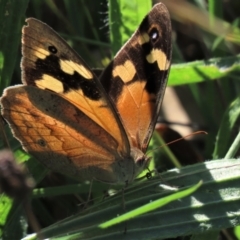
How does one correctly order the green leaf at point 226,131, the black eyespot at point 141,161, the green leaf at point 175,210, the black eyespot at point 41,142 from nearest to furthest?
the green leaf at point 175,210
the black eyespot at point 41,142
the black eyespot at point 141,161
the green leaf at point 226,131

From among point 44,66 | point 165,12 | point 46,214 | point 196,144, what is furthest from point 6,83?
point 196,144

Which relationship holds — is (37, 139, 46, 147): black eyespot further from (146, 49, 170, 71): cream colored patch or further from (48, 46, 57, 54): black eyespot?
(146, 49, 170, 71): cream colored patch

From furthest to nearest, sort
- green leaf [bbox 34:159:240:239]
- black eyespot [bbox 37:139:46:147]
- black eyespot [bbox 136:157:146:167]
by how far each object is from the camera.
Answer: black eyespot [bbox 136:157:146:167]
black eyespot [bbox 37:139:46:147]
green leaf [bbox 34:159:240:239]

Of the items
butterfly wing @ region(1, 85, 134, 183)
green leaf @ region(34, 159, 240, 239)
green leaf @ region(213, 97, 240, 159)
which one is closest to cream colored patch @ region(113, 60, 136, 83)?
butterfly wing @ region(1, 85, 134, 183)

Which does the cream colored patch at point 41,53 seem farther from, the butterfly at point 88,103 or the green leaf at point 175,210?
the green leaf at point 175,210

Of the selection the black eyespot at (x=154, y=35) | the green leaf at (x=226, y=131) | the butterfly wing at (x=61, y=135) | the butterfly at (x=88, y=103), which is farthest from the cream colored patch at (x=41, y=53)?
the green leaf at (x=226, y=131)

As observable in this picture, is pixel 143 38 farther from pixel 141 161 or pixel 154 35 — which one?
pixel 141 161

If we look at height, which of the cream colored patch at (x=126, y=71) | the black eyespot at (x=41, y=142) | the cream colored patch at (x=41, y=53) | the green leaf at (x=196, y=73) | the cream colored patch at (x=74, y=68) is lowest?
the black eyespot at (x=41, y=142)
